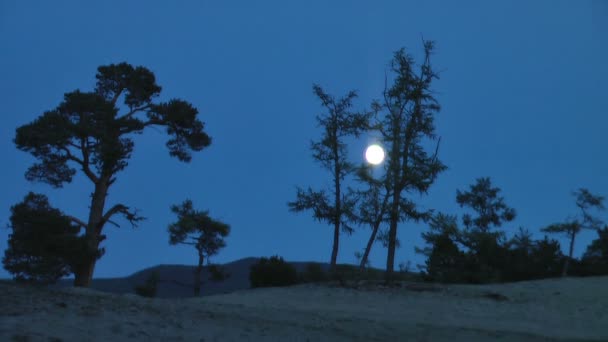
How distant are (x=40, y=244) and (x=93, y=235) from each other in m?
2.35

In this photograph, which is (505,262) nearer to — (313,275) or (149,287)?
(313,275)

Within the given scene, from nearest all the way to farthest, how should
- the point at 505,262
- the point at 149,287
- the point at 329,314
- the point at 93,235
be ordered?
the point at 329,314, the point at 93,235, the point at 149,287, the point at 505,262

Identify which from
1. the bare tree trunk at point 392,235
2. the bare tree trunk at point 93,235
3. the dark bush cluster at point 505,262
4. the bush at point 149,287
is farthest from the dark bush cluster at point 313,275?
the dark bush cluster at point 505,262

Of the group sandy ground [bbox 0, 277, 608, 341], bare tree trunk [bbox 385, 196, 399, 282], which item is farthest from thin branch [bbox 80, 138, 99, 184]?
bare tree trunk [bbox 385, 196, 399, 282]

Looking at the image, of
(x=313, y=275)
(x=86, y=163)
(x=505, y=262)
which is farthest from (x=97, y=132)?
(x=505, y=262)

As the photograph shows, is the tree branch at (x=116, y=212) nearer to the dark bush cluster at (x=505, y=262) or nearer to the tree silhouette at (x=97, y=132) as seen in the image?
the tree silhouette at (x=97, y=132)

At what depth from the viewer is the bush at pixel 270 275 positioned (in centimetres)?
2303

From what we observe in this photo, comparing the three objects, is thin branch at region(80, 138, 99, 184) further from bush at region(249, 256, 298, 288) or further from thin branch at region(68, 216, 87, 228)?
bush at region(249, 256, 298, 288)

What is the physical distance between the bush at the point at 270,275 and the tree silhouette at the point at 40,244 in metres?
6.89

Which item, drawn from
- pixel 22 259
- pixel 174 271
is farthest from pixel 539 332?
pixel 174 271

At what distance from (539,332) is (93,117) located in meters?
20.3

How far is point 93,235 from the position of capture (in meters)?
23.0

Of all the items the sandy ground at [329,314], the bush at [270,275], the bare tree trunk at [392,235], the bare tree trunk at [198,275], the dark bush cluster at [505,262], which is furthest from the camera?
the dark bush cluster at [505,262]

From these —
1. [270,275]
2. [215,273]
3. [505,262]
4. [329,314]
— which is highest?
[505,262]
